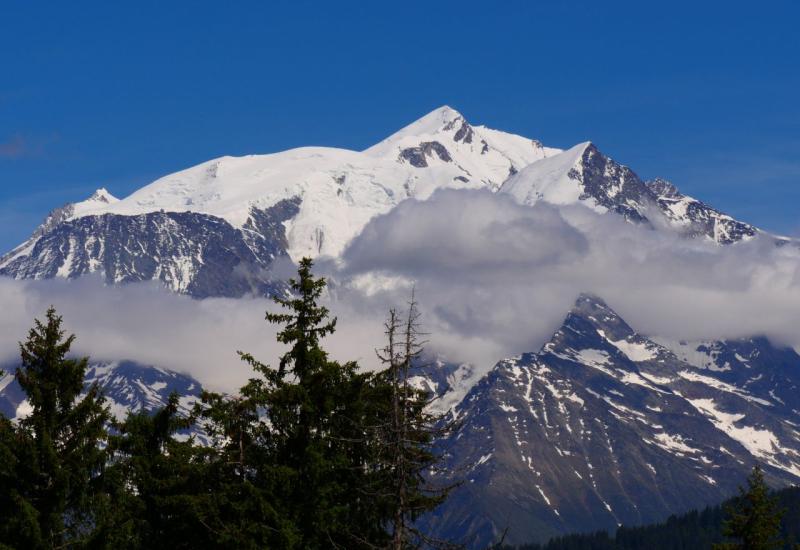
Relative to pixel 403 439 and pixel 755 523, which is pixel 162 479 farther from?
pixel 755 523

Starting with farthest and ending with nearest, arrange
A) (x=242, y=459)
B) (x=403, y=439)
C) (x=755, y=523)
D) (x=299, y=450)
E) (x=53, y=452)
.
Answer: (x=755, y=523) < (x=242, y=459) < (x=299, y=450) < (x=53, y=452) < (x=403, y=439)

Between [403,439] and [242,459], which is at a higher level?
[242,459]

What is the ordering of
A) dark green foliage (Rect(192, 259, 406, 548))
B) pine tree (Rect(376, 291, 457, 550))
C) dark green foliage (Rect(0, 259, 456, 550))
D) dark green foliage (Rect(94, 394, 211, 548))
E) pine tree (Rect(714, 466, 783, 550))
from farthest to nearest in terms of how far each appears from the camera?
1. dark green foliage (Rect(94, 394, 211, 548))
2. pine tree (Rect(714, 466, 783, 550))
3. dark green foliage (Rect(192, 259, 406, 548))
4. dark green foliage (Rect(0, 259, 456, 550))
5. pine tree (Rect(376, 291, 457, 550))

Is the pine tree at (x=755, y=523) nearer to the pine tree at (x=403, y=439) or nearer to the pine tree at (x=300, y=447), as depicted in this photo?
the pine tree at (x=300, y=447)

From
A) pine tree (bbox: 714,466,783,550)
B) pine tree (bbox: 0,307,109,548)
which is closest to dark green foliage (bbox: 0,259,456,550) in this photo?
pine tree (bbox: 0,307,109,548)

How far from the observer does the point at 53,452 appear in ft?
170

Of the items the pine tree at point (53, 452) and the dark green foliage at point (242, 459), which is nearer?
the dark green foliage at point (242, 459)

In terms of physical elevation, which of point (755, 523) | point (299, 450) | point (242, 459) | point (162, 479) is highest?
point (299, 450)

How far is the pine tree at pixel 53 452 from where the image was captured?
5194 centimetres

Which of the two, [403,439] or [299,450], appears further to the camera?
[299,450]

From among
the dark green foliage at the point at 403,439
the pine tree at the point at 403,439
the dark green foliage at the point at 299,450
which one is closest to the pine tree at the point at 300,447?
the dark green foliage at the point at 299,450

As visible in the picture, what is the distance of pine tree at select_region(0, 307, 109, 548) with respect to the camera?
51938 millimetres

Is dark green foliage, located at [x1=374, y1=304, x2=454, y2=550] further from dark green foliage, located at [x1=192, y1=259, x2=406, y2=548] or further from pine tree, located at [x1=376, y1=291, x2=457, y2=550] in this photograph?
dark green foliage, located at [x1=192, y1=259, x2=406, y2=548]

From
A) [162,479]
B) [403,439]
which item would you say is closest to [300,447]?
[162,479]
